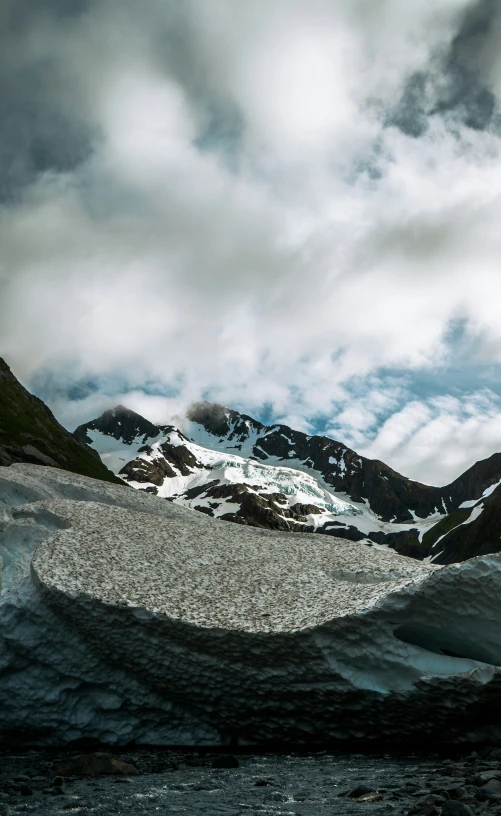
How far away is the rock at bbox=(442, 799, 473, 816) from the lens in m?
9.88

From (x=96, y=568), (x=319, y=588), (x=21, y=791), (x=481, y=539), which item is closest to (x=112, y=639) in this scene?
(x=96, y=568)

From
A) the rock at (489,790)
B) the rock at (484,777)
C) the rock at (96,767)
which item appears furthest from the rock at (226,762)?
the rock at (489,790)

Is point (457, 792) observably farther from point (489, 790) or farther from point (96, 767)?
point (96, 767)

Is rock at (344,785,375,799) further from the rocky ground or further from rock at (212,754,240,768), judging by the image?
rock at (212,754,240,768)

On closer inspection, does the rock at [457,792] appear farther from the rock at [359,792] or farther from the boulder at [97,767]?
the boulder at [97,767]

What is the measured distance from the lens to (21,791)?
1392 centimetres

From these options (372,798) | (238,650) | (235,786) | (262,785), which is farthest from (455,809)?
(238,650)

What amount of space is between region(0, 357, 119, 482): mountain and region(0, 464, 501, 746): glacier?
6471 centimetres

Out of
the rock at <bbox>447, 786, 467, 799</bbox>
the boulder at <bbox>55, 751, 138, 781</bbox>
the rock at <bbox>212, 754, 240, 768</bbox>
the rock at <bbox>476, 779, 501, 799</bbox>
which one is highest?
the rock at <bbox>476, 779, 501, 799</bbox>

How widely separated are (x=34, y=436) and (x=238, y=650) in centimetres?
10240

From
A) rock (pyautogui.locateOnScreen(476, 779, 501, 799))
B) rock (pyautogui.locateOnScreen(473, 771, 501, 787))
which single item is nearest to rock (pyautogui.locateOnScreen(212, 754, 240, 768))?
rock (pyautogui.locateOnScreen(473, 771, 501, 787))

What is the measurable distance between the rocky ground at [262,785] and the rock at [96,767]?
0.11ft

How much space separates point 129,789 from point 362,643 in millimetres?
7530

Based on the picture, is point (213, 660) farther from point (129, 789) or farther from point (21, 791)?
point (21, 791)
